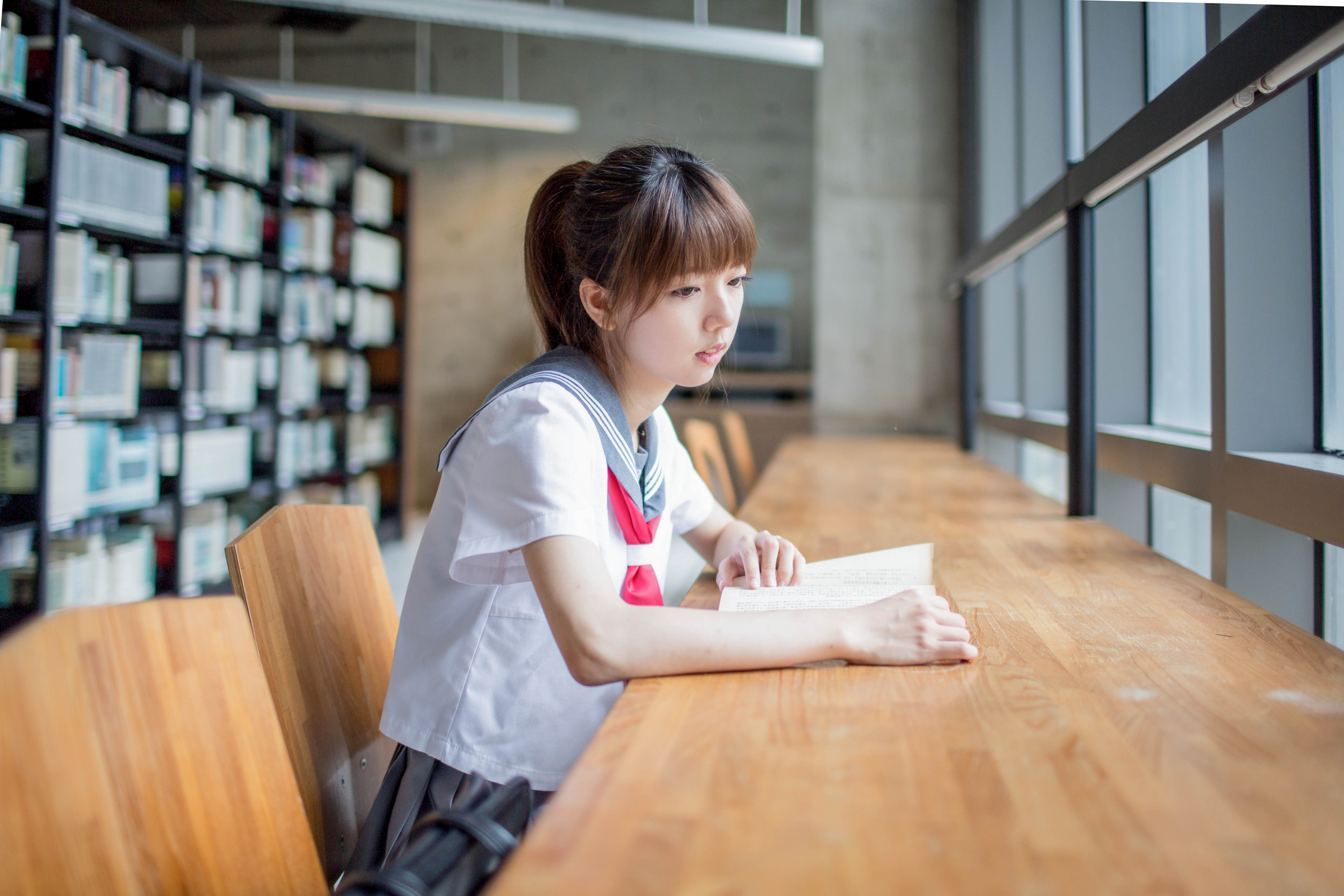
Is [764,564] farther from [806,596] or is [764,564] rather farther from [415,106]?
[415,106]

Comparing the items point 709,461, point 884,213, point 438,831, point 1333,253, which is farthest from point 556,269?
point 884,213

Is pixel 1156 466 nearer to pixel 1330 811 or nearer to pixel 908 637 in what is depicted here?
pixel 908 637

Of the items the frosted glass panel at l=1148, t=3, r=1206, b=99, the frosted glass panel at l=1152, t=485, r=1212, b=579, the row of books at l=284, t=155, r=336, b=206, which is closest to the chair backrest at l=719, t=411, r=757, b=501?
the frosted glass panel at l=1152, t=485, r=1212, b=579

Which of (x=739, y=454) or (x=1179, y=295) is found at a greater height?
(x=1179, y=295)

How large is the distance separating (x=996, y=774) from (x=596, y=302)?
0.70m

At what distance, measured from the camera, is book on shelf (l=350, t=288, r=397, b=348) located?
4859 millimetres

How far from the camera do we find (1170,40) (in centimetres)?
224

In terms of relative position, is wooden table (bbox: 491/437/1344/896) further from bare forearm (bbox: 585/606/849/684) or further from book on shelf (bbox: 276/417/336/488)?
book on shelf (bbox: 276/417/336/488)

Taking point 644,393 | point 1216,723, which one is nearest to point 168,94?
point 644,393

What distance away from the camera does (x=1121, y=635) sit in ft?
3.12

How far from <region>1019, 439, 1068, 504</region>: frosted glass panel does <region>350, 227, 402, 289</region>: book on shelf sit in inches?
139

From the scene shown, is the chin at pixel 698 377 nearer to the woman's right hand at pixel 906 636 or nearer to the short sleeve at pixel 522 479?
the short sleeve at pixel 522 479

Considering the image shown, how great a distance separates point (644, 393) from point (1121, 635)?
0.62 meters

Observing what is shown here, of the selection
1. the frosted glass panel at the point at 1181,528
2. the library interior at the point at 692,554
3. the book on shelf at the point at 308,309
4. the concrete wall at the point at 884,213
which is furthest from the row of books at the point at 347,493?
the frosted glass panel at the point at 1181,528
